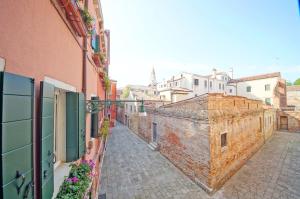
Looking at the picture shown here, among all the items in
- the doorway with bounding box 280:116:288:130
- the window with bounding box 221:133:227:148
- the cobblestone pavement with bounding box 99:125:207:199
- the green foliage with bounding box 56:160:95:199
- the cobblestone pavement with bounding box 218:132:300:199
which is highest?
the green foliage with bounding box 56:160:95:199

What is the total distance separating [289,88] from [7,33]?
47899 millimetres

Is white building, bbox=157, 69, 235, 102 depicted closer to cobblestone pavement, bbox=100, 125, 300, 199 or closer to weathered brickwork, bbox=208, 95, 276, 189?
weathered brickwork, bbox=208, 95, 276, 189

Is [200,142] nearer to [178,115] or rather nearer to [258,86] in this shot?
[178,115]

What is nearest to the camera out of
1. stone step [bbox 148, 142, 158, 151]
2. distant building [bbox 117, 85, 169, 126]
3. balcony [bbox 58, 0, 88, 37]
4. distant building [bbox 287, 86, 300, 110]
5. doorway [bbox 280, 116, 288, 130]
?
balcony [bbox 58, 0, 88, 37]

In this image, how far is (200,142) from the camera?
7.68 m

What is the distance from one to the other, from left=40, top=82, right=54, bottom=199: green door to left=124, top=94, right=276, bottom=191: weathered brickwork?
6.52 meters

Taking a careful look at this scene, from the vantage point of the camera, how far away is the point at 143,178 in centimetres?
862

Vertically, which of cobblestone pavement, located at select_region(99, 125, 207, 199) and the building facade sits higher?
the building facade

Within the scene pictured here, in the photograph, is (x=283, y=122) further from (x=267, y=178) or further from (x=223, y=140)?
(x=223, y=140)

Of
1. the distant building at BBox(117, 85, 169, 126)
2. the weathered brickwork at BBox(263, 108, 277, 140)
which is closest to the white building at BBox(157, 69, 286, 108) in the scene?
the distant building at BBox(117, 85, 169, 126)

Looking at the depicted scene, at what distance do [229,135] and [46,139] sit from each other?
9015 mm

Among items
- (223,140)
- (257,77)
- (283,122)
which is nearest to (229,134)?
(223,140)

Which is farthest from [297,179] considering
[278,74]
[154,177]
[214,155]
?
→ [278,74]

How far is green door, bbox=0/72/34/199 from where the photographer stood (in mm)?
1089
